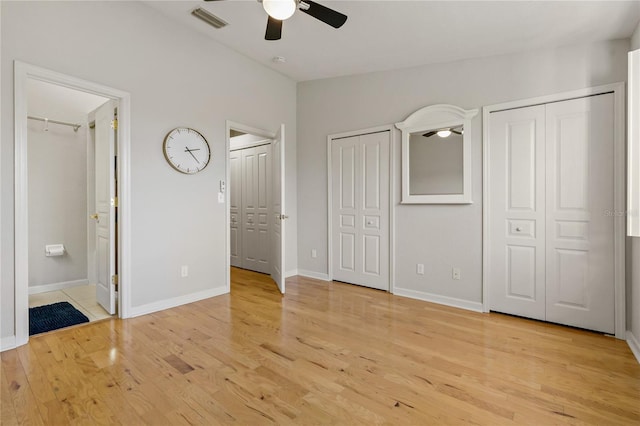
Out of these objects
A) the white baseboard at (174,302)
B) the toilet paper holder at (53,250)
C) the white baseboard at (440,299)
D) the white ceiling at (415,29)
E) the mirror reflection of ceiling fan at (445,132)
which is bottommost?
the white baseboard at (440,299)

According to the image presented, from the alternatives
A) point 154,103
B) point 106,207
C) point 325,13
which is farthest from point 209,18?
point 106,207

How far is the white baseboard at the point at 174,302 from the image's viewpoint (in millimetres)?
3087

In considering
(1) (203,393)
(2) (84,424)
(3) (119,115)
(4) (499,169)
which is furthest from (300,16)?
(2) (84,424)

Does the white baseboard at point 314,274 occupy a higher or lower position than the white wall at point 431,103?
lower

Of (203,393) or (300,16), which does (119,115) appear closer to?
(300,16)

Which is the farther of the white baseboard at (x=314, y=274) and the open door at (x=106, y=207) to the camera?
the white baseboard at (x=314, y=274)

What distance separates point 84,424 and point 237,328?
131cm

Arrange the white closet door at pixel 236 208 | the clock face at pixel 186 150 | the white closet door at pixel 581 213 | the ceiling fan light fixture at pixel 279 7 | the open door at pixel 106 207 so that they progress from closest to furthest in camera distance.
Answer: the ceiling fan light fixture at pixel 279 7
the white closet door at pixel 581 213
the open door at pixel 106 207
the clock face at pixel 186 150
the white closet door at pixel 236 208

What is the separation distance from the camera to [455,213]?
3.53 metres

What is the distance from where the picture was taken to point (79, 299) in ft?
11.8

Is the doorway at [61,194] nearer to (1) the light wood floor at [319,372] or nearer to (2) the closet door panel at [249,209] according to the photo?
(1) the light wood floor at [319,372]

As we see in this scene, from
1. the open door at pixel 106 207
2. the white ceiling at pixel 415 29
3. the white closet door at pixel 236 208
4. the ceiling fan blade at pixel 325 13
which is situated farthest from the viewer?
the white closet door at pixel 236 208

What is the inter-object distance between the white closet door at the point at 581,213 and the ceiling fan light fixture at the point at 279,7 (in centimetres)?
258

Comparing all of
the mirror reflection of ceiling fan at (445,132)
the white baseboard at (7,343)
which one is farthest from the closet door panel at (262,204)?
the white baseboard at (7,343)
